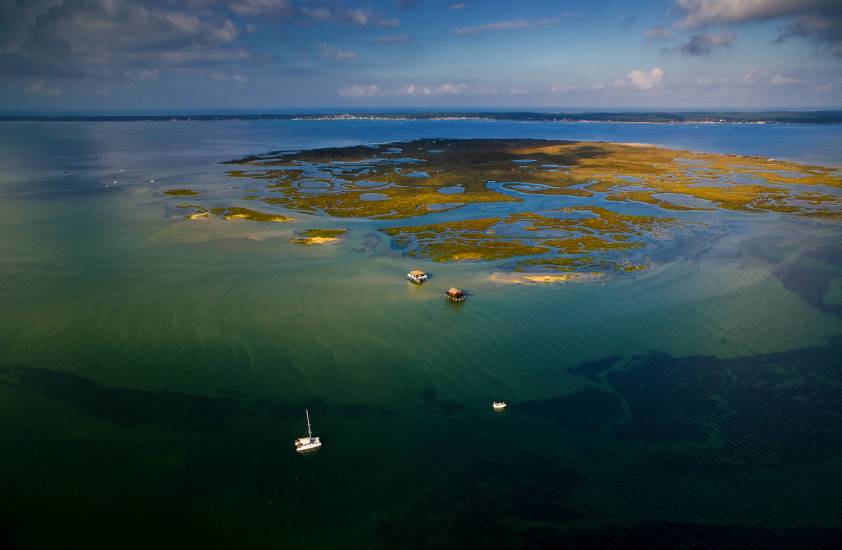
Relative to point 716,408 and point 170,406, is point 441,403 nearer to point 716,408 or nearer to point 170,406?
point 170,406

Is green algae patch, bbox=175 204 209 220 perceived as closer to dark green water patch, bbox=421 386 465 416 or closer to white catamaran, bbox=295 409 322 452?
dark green water patch, bbox=421 386 465 416

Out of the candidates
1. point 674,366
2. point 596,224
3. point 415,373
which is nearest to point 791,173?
point 596,224

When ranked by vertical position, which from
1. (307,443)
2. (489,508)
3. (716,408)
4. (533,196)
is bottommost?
(489,508)

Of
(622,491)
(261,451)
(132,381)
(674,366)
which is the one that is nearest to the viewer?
(622,491)

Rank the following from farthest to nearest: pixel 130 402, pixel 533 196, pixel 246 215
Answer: pixel 533 196 < pixel 246 215 < pixel 130 402

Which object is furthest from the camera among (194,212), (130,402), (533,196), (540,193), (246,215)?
(540,193)

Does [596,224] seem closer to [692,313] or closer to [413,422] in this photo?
[692,313]

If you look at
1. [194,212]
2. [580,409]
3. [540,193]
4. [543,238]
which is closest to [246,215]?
[194,212]
